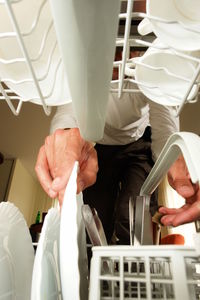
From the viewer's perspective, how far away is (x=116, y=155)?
3.14 ft

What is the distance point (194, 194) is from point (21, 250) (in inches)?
12.4

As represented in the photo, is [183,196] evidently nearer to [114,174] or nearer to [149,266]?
[149,266]

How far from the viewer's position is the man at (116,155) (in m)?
0.50

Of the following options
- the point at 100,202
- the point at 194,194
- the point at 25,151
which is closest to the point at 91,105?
the point at 194,194

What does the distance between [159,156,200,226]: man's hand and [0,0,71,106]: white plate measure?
0.84 ft

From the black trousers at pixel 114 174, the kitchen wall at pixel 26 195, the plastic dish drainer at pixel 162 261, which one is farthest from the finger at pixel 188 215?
the kitchen wall at pixel 26 195

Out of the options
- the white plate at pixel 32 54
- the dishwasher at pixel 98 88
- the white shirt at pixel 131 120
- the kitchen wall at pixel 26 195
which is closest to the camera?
the dishwasher at pixel 98 88

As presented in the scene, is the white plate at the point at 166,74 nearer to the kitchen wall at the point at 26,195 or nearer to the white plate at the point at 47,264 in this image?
the white plate at the point at 47,264

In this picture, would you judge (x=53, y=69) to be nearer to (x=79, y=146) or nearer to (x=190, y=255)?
(x=79, y=146)

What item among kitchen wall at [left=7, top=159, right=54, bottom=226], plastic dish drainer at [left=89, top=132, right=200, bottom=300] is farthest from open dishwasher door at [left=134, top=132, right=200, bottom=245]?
kitchen wall at [left=7, top=159, right=54, bottom=226]

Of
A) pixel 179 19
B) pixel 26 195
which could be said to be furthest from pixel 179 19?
pixel 26 195

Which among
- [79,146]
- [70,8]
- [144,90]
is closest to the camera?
[70,8]

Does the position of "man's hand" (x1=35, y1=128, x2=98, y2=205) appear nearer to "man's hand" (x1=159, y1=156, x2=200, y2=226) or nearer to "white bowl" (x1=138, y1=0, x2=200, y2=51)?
"man's hand" (x1=159, y1=156, x2=200, y2=226)

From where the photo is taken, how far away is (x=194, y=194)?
0.45 meters
